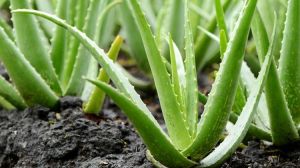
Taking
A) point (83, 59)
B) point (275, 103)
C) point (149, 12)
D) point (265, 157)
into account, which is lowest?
point (265, 157)

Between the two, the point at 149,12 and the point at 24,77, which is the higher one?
the point at 149,12

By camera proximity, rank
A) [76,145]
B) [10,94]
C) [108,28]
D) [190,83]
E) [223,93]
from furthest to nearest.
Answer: [108,28] < [10,94] < [76,145] < [190,83] < [223,93]

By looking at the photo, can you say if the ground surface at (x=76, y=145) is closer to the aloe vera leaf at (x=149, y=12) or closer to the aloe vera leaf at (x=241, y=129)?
the aloe vera leaf at (x=241, y=129)

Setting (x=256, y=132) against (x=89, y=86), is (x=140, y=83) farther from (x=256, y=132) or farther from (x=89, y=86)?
(x=256, y=132)

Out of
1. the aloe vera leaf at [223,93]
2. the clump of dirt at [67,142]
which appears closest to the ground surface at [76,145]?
the clump of dirt at [67,142]

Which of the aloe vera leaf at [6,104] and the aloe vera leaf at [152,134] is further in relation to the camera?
the aloe vera leaf at [6,104]

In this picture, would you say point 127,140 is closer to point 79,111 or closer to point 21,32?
point 79,111

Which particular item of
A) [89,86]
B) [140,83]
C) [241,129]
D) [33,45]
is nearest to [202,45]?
[140,83]
